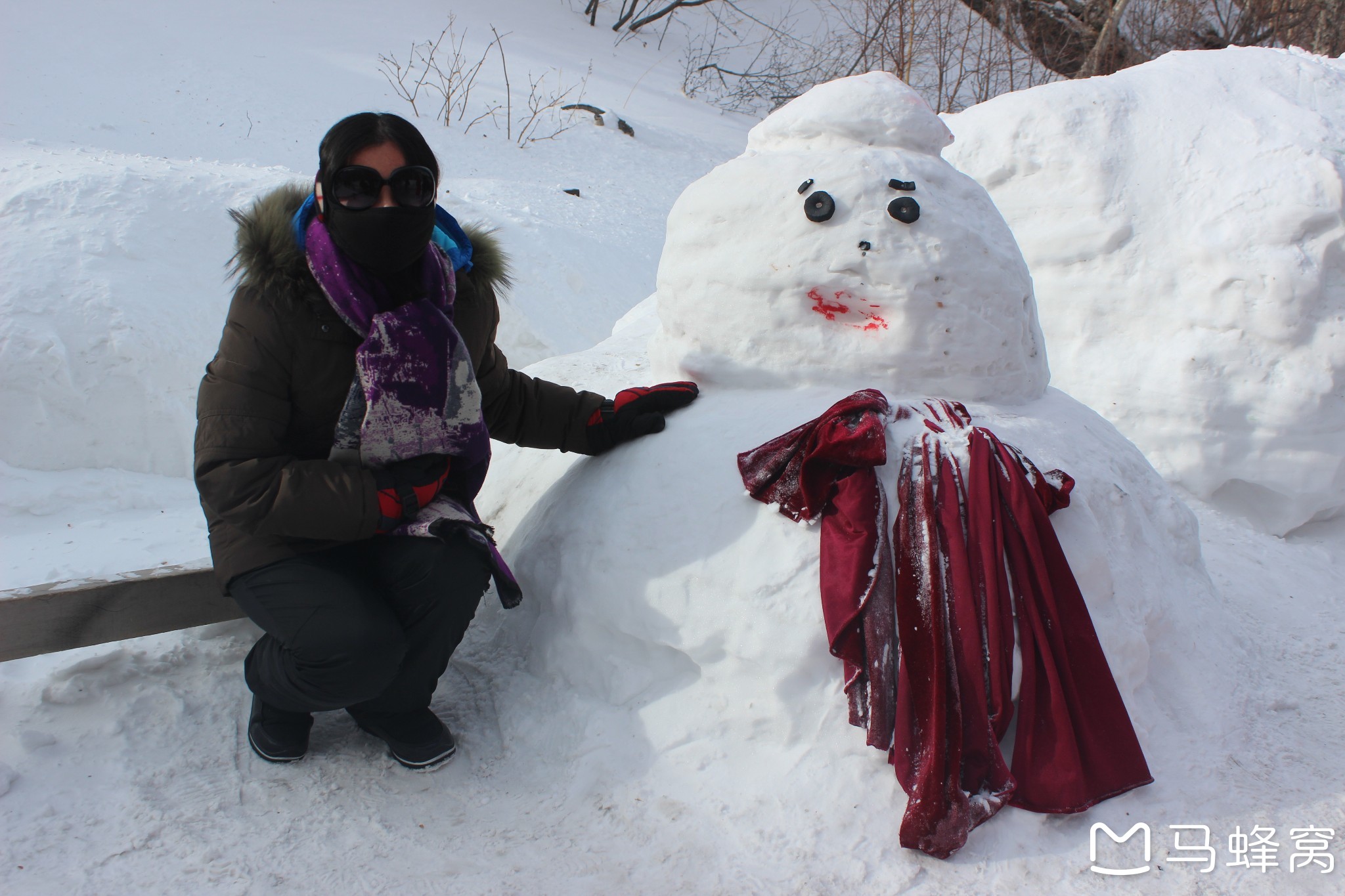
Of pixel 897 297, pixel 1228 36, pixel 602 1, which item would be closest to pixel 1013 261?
pixel 897 297

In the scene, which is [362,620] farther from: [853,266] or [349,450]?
[853,266]

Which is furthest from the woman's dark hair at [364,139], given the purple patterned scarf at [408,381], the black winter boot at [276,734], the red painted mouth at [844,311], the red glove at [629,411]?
the black winter boot at [276,734]

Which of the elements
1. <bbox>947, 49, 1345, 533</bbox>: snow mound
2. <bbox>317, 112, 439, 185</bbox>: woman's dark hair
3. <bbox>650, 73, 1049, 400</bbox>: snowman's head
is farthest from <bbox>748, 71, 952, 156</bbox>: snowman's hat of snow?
<bbox>947, 49, 1345, 533</bbox>: snow mound

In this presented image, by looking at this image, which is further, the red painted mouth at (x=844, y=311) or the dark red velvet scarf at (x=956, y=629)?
the red painted mouth at (x=844, y=311)

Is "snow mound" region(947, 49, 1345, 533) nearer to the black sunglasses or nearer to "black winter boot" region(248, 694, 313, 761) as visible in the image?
the black sunglasses

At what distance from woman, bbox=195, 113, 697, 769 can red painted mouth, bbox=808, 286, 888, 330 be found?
704 mm

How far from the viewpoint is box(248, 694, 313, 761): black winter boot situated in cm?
171

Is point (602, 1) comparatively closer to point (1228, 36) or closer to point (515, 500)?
point (1228, 36)

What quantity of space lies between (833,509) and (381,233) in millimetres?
934

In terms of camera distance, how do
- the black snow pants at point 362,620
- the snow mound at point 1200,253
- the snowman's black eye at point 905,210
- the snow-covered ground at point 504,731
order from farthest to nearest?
the snow mound at point 1200,253, the snowman's black eye at point 905,210, the black snow pants at point 362,620, the snow-covered ground at point 504,731

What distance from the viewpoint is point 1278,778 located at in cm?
174

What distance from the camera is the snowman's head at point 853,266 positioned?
186 cm

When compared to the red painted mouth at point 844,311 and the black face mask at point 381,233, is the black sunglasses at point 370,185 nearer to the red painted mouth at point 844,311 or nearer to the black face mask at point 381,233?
the black face mask at point 381,233

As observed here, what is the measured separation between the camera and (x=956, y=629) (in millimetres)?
1589
